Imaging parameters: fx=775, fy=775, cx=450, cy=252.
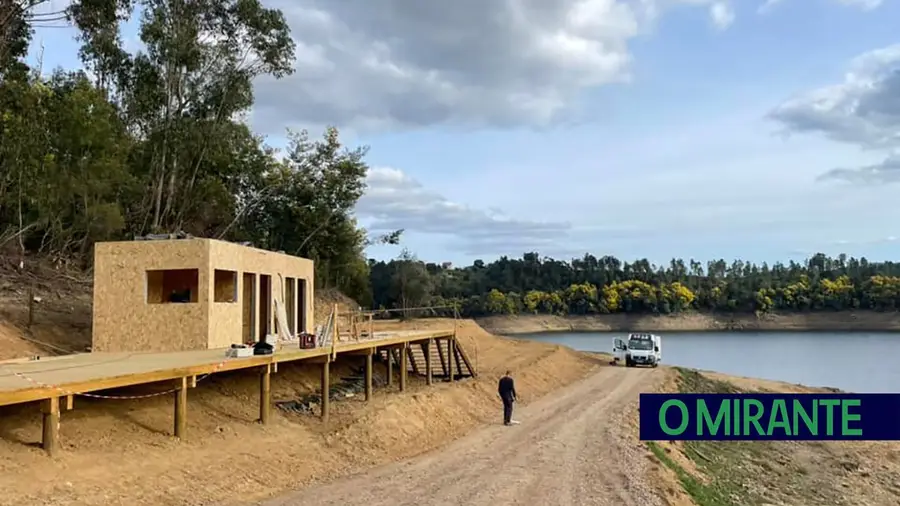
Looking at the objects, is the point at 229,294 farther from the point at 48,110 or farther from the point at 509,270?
the point at 509,270

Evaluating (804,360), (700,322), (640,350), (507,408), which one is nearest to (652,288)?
(700,322)

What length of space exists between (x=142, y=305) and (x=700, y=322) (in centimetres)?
10593

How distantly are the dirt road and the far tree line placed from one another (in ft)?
251

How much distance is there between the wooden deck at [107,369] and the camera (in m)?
9.97

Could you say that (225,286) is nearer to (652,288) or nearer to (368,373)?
(368,373)

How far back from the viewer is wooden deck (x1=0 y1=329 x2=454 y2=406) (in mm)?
9969

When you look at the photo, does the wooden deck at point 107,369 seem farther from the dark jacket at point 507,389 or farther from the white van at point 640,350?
the white van at point 640,350

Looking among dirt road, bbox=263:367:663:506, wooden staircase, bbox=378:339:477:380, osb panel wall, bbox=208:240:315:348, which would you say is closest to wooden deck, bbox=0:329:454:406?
osb panel wall, bbox=208:240:315:348

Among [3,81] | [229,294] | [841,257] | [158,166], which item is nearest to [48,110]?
[3,81]

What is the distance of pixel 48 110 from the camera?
2344cm

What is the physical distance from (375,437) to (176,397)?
4651 mm

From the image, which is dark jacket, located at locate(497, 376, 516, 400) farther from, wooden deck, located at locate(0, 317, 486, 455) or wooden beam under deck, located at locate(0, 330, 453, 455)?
wooden beam under deck, located at locate(0, 330, 453, 455)

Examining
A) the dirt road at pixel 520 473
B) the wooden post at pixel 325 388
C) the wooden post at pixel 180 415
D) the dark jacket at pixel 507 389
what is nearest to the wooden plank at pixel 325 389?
the wooden post at pixel 325 388

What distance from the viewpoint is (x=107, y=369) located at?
1261 centimetres
